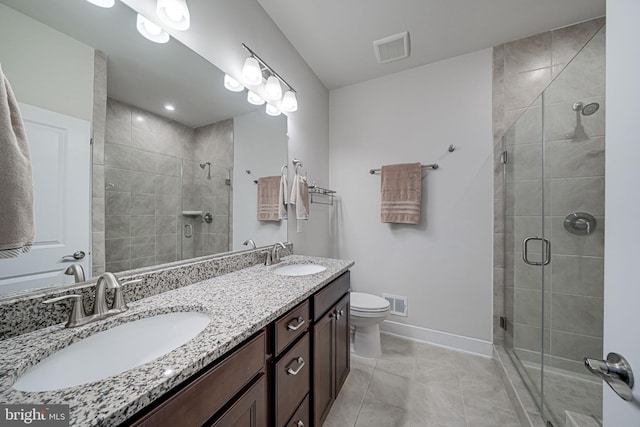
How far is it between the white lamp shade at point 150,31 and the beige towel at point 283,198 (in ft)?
3.27

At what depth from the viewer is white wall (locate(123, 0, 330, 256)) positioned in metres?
1.19

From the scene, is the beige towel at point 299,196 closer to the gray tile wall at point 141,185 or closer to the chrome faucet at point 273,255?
the chrome faucet at point 273,255

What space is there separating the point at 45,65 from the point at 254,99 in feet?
3.15

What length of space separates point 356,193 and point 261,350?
6.33 feet

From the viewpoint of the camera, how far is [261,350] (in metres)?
0.74

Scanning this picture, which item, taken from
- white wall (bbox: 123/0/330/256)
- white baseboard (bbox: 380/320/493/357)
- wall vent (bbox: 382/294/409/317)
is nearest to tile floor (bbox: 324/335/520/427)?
white baseboard (bbox: 380/320/493/357)

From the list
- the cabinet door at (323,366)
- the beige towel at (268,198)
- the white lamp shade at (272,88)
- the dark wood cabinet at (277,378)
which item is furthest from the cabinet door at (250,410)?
the white lamp shade at (272,88)

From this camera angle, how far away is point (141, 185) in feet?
3.09

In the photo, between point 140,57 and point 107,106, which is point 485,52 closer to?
point 140,57

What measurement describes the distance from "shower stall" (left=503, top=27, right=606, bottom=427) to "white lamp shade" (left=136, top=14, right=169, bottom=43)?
6.99ft

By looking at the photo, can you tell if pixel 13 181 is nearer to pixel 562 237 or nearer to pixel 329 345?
pixel 329 345

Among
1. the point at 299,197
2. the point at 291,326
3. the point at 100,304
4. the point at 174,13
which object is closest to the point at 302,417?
the point at 291,326

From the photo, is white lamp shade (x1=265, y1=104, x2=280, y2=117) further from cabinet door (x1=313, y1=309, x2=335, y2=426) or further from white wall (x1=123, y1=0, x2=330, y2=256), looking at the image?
cabinet door (x1=313, y1=309, x2=335, y2=426)

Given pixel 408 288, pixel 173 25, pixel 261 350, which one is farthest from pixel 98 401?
pixel 408 288
